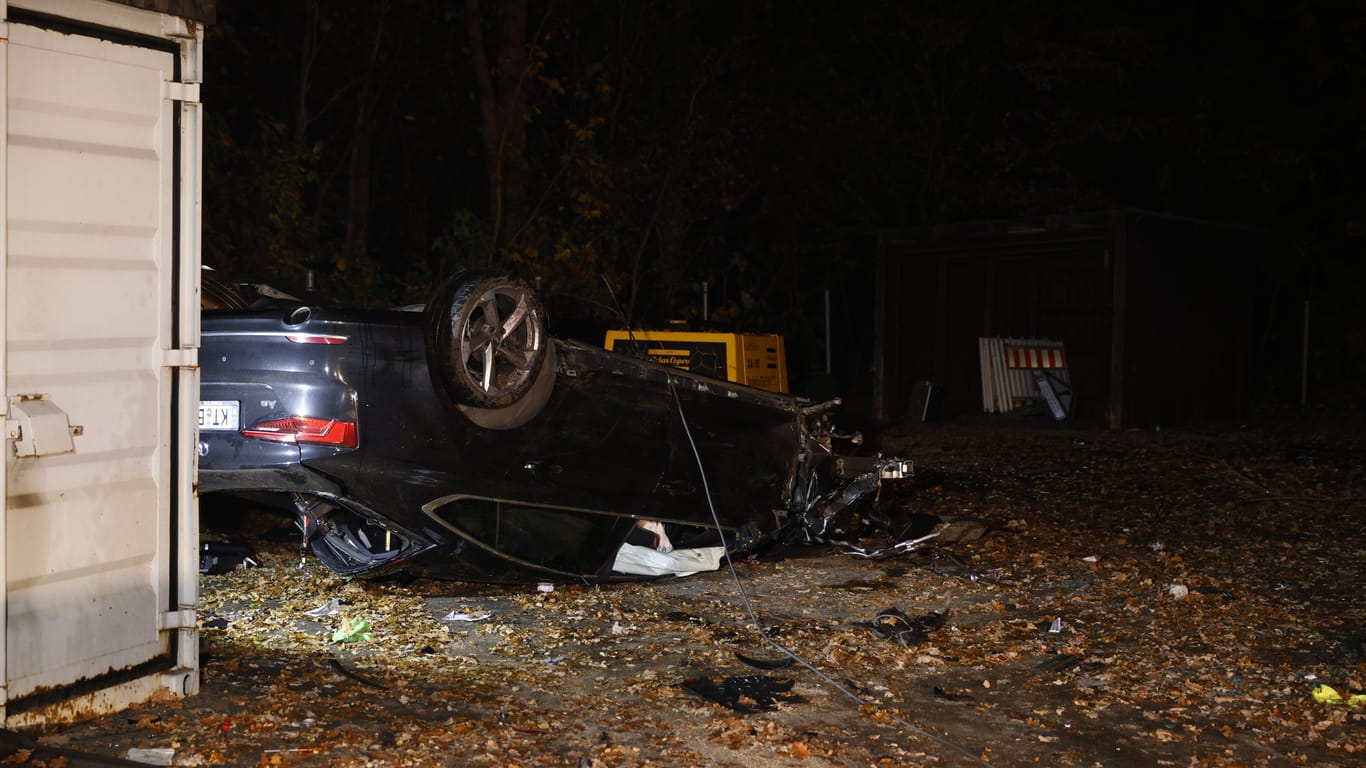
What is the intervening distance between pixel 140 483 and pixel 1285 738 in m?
4.05

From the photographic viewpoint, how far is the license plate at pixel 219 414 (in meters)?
5.19

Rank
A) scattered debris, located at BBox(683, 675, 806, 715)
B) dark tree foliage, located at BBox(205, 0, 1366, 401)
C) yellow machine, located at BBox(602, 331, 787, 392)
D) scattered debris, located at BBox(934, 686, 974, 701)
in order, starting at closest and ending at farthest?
scattered debris, located at BBox(683, 675, 806, 715) < scattered debris, located at BBox(934, 686, 974, 701) < yellow machine, located at BBox(602, 331, 787, 392) < dark tree foliage, located at BBox(205, 0, 1366, 401)

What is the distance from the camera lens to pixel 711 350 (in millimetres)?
8922

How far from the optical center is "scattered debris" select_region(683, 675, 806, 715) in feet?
14.8

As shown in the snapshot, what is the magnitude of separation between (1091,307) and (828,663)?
47.2ft

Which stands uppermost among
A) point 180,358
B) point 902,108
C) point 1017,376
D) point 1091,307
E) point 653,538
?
point 902,108

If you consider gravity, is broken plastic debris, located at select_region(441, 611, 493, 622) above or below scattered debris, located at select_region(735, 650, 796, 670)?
above

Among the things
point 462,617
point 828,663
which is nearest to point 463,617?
point 462,617

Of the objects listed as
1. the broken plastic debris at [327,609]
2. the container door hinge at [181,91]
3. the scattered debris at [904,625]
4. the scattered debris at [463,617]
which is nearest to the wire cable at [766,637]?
the scattered debris at [904,625]

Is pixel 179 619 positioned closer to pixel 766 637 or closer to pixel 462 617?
pixel 462 617

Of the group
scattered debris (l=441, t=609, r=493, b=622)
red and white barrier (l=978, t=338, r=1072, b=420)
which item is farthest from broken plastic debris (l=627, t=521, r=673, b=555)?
red and white barrier (l=978, t=338, r=1072, b=420)

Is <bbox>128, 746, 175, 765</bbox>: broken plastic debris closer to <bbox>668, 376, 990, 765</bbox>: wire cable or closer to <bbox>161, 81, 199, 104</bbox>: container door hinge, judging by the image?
<bbox>161, 81, 199, 104</bbox>: container door hinge

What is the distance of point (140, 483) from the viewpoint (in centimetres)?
409

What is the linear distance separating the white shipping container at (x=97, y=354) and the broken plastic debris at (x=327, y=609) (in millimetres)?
1390
